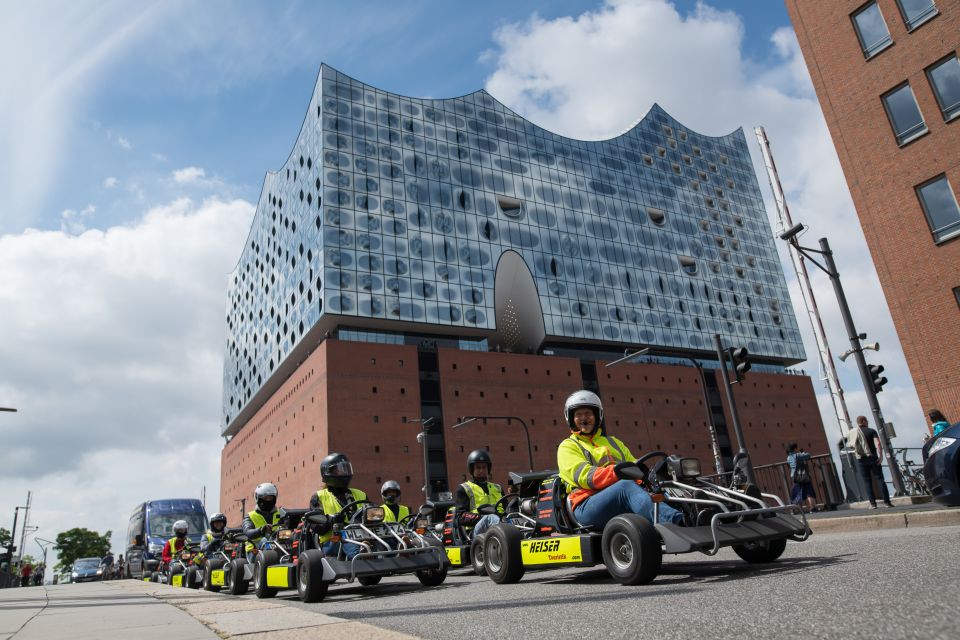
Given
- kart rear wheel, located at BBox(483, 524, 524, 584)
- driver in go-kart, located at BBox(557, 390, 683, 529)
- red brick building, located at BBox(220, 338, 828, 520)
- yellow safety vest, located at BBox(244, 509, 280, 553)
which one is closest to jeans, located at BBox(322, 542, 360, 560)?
kart rear wheel, located at BBox(483, 524, 524, 584)

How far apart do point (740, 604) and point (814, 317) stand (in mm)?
24740

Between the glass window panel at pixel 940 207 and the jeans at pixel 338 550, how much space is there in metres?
18.9

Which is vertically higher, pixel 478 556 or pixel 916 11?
pixel 916 11

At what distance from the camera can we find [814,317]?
24984mm

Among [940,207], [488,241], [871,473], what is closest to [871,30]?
[940,207]

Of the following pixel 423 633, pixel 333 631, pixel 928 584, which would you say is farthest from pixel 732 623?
pixel 333 631

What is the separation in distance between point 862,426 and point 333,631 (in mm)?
13433

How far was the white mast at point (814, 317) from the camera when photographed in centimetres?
2369

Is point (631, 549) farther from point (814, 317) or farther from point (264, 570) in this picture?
point (814, 317)

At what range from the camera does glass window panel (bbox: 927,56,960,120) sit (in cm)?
1797

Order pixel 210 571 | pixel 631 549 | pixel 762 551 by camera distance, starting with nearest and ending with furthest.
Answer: pixel 631 549 < pixel 762 551 < pixel 210 571

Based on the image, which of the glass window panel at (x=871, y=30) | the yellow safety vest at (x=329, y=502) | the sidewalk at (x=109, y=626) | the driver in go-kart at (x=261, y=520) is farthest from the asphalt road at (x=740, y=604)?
the glass window panel at (x=871, y=30)

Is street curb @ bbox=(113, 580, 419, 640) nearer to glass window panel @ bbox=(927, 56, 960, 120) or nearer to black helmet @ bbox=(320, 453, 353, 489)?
black helmet @ bbox=(320, 453, 353, 489)

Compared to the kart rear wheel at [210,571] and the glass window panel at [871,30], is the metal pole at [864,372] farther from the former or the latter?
the kart rear wheel at [210,571]
